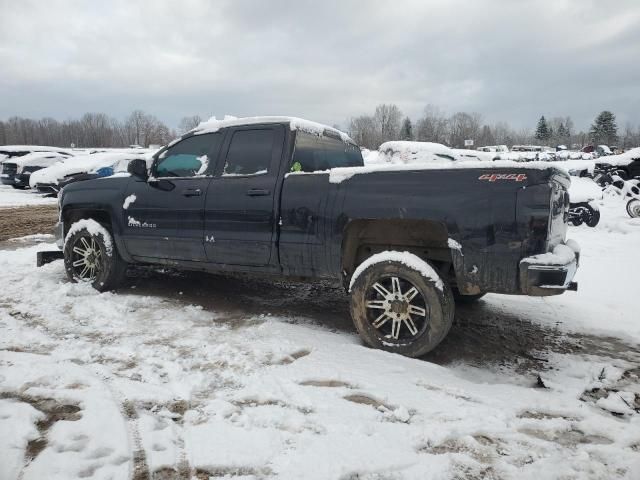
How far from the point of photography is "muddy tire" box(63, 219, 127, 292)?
488 centimetres

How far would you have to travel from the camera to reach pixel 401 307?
336 cm

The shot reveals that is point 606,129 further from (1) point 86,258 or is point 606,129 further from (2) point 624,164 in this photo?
(1) point 86,258

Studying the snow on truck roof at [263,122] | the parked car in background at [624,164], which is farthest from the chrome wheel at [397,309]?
the parked car in background at [624,164]

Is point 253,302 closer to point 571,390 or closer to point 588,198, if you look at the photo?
point 571,390

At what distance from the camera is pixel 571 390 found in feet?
9.53

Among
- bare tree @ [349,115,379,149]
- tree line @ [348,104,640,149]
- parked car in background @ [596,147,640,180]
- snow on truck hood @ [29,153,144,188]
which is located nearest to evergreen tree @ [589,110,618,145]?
tree line @ [348,104,640,149]

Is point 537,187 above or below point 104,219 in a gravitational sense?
above

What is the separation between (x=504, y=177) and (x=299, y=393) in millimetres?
1947

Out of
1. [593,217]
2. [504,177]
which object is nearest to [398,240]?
[504,177]

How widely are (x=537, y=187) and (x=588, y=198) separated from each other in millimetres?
9003

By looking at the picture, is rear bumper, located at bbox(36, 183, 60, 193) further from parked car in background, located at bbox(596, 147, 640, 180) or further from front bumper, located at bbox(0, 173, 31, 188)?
parked car in background, located at bbox(596, 147, 640, 180)

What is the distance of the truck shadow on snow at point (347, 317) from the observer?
11.6 ft

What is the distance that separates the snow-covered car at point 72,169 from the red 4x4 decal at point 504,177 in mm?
13519

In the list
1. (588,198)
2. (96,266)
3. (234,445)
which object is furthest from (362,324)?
(588,198)
